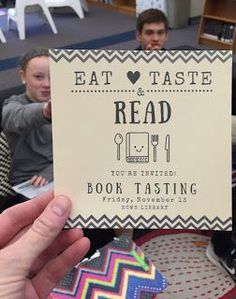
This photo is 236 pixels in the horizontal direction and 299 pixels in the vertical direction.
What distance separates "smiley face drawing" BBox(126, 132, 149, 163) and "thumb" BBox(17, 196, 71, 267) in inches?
5.7

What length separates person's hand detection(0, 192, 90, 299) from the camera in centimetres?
82

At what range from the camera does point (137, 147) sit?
839 mm

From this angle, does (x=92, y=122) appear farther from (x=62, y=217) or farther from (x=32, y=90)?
(x=32, y=90)

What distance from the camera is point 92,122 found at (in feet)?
2.73

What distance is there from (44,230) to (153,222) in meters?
0.20

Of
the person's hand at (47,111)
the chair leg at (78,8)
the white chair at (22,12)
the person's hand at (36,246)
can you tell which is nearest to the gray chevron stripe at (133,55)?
the person's hand at (36,246)

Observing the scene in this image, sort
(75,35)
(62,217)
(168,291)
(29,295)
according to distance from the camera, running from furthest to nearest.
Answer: (75,35) → (168,291) → (29,295) → (62,217)

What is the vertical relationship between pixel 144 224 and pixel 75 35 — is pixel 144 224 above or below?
below

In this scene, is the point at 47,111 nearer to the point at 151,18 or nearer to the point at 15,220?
the point at 15,220

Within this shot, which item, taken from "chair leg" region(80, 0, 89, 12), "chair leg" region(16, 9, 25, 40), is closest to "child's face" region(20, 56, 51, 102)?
"chair leg" region(16, 9, 25, 40)

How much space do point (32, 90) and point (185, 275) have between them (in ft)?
3.55

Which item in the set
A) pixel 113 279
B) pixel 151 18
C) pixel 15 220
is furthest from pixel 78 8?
pixel 15 220

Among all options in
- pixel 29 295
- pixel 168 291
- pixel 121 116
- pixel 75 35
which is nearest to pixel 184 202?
pixel 121 116

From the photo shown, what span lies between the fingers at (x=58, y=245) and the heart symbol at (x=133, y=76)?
0.98ft
